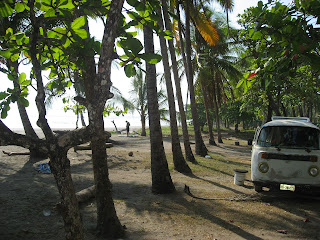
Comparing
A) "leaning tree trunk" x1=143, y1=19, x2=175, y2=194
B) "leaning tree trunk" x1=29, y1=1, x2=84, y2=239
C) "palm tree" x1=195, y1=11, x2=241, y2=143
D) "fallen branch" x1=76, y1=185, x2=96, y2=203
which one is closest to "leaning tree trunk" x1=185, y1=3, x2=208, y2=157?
"palm tree" x1=195, y1=11, x2=241, y2=143

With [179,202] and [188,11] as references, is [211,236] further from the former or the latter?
[188,11]

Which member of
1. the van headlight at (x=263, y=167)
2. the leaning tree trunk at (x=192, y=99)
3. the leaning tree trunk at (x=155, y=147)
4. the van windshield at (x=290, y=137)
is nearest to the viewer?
the van headlight at (x=263, y=167)

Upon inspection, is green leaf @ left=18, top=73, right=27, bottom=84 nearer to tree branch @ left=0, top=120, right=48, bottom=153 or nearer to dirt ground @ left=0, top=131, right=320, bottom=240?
tree branch @ left=0, top=120, right=48, bottom=153

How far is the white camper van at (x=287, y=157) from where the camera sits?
272 inches

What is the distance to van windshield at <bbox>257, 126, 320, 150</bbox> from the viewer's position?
7340 millimetres

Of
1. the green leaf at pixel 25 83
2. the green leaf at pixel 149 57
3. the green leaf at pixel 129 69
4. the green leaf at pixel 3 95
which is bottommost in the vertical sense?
the green leaf at pixel 3 95

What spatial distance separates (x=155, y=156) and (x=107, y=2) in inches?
194

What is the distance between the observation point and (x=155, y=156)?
27.0 feet

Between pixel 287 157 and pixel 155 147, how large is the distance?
3.52 meters

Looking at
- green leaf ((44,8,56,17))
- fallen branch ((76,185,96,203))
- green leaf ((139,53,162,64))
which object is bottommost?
Answer: fallen branch ((76,185,96,203))

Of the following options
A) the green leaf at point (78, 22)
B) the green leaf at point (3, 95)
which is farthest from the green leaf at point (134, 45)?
the green leaf at point (3, 95)

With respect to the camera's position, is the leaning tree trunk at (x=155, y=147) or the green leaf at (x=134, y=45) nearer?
the green leaf at (x=134, y=45)

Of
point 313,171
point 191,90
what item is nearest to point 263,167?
point 313,171

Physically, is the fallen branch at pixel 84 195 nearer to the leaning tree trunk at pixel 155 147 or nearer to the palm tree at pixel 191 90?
the leaning tree trunk at pixel 155 147
